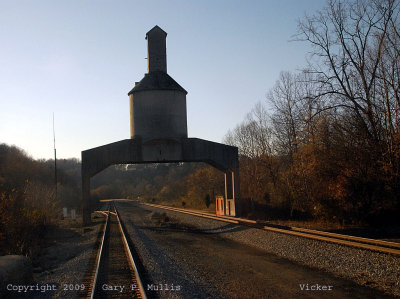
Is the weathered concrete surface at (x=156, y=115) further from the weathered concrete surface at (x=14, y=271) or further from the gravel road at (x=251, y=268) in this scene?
the weathered concrete surface at (x=14, y=271)

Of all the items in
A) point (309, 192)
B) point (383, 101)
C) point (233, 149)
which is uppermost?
point (383, 101)

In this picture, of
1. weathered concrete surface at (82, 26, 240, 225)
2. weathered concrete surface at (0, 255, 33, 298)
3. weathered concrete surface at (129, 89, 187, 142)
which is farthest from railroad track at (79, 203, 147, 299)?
weathered concrete surface at (129, 89, 187, 142)

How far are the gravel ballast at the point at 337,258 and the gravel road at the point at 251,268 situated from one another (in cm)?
2

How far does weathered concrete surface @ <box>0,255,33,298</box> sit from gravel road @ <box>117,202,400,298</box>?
293 cm

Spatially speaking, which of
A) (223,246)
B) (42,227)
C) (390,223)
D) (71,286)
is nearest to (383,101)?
(390,223)

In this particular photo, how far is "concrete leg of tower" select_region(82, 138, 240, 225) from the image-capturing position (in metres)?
25.7

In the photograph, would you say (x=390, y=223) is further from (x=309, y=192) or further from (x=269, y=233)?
(x=269, y=233)

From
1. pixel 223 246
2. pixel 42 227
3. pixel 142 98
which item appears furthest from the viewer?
pixel 142 98

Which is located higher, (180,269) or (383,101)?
(383,101)

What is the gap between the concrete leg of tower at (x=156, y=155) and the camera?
25.7 metres

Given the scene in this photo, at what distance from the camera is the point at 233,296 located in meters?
7.62

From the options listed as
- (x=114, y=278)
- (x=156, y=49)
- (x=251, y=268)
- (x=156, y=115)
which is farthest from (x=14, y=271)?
(x=156, y=49)

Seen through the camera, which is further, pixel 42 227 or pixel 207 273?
pixel 42 227

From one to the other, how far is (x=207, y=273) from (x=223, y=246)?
4822 mm
